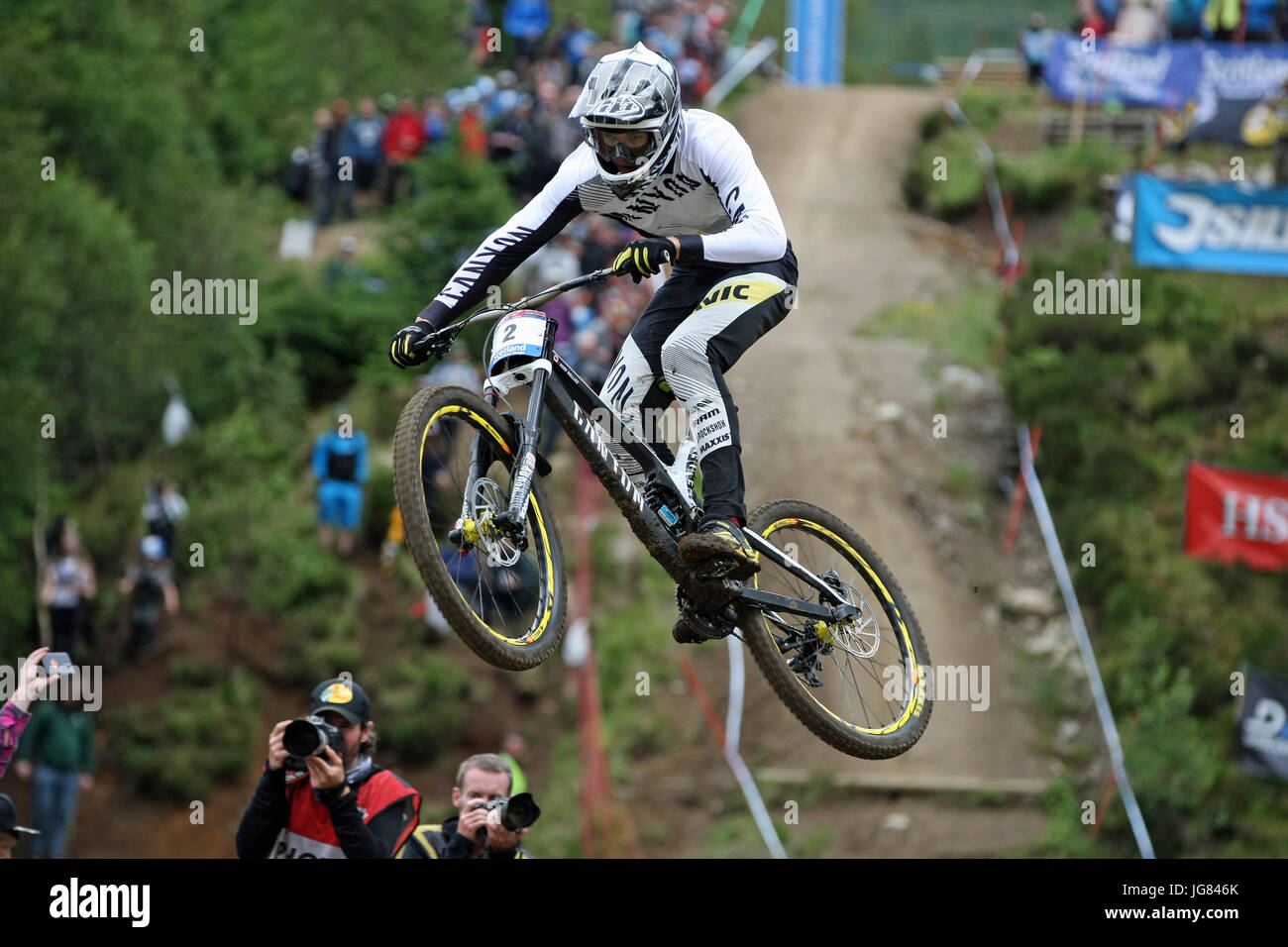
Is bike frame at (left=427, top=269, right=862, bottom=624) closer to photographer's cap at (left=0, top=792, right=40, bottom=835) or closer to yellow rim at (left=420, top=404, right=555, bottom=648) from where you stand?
yellow rim at (left=420, top=404, right=555, bottom=648)

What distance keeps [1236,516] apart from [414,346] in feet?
49.7

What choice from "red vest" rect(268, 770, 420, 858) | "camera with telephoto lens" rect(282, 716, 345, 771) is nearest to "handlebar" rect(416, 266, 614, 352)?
"camera with telephoto lens" rect(282, 716, 345, 771)

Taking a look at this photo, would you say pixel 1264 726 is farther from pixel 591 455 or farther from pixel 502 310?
pixel 502 310

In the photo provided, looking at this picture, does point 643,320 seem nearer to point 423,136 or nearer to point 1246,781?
point 1246,781

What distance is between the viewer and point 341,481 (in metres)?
19.5

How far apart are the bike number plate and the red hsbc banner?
14070 millimetres

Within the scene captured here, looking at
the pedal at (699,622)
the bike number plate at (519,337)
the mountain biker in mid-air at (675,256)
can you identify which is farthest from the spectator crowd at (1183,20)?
the bike number plate at (519,337)

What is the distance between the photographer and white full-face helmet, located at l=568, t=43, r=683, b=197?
7.41m

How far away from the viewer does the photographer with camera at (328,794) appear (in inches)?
264

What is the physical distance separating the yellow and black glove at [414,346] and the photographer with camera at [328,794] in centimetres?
152

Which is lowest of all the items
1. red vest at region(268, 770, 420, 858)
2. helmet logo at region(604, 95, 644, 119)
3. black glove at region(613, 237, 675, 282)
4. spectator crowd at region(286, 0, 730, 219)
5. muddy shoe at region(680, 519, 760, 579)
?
red vest at region(268, 770, 420, 858)

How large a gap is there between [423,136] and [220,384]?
18.4 ft

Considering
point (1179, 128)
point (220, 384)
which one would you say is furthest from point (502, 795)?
point (1179, 128)

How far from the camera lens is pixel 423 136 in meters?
26.0
